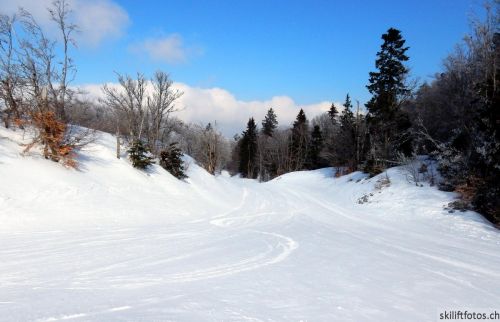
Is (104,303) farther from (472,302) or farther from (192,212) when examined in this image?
(192,212)

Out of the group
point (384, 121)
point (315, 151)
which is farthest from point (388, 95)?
point (315, 151)

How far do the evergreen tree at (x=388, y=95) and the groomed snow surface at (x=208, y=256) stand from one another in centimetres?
1453

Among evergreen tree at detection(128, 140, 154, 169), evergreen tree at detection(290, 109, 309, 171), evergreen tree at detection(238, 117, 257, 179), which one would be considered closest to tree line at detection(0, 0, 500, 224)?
evergreen tree at detection(128, 140, 154, 169)

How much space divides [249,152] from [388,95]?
44.6 metres

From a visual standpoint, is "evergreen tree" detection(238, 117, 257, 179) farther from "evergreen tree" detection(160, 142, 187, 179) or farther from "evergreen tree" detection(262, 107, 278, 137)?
"evergreen tree" detection(160, 142, 187, 179)

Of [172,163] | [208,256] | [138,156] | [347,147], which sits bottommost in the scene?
[208,256]

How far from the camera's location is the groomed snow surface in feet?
15.2

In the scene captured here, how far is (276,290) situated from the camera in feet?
17.5

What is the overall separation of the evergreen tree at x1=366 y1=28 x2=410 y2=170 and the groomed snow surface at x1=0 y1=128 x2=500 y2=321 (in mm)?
14525

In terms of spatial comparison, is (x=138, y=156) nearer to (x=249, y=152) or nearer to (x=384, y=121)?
(x=384, y=121)

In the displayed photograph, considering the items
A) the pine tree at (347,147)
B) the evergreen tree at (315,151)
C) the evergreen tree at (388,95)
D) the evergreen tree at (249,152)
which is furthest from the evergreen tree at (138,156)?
the evergreen tree at (249,152)

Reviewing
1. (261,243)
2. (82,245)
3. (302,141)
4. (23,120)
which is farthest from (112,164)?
(302,141)

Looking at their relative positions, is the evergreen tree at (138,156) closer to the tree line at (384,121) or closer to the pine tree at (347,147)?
the tree line at (384,121)

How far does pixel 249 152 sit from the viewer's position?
75.4 meters
